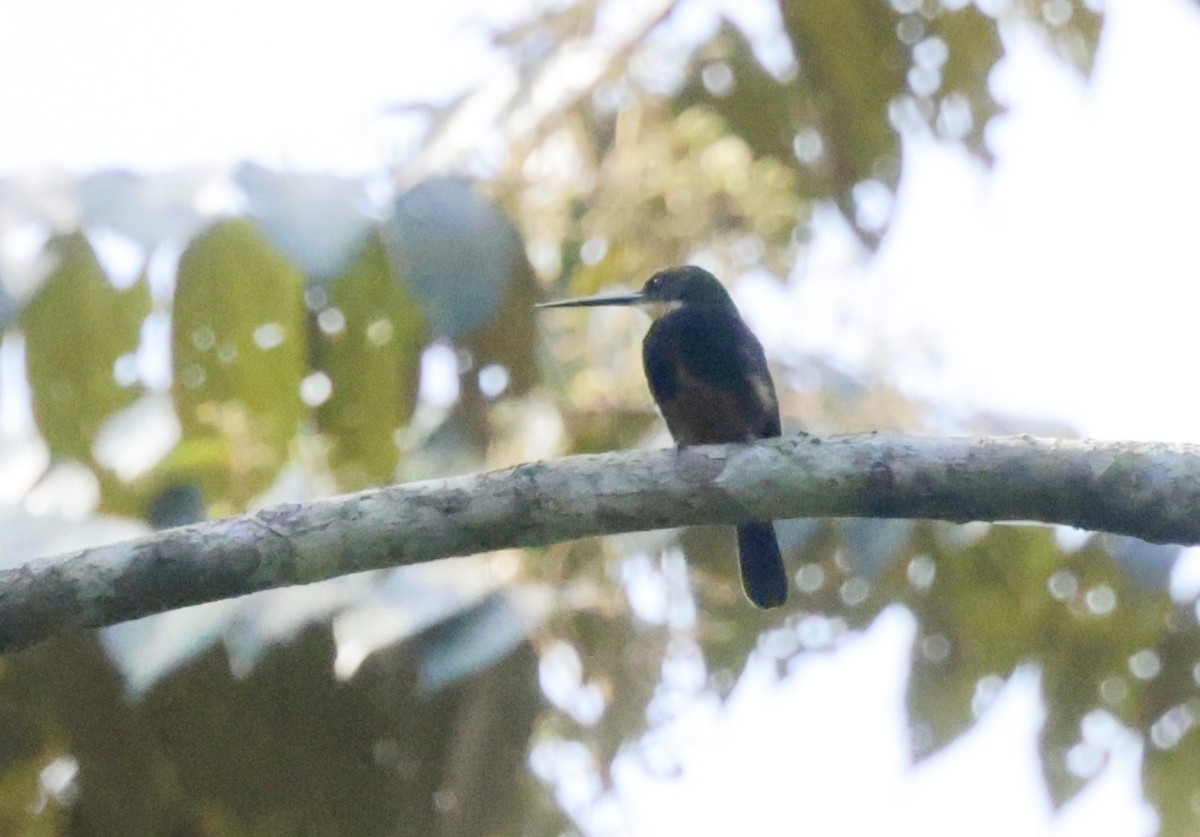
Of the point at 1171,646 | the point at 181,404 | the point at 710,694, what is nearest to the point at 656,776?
the point at 710,694

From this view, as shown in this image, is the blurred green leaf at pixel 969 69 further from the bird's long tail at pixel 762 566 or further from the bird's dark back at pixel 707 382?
the bird's long tail at pixel 762 566

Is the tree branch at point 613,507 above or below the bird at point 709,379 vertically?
above

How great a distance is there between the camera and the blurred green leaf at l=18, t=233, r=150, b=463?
2.23 m

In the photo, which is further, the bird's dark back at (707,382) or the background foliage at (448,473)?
the bird's dark back at (707,382)

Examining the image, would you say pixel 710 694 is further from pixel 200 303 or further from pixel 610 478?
pixel 200 303

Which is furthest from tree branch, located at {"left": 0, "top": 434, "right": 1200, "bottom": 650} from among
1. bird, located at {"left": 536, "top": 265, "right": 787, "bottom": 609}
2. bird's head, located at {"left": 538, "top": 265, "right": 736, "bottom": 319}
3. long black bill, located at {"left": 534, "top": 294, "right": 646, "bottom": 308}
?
bird's head, located at {"left": 538, "top": 265, "right": 736, "bottom": 319}

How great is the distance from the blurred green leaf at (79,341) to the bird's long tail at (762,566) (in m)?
1.33

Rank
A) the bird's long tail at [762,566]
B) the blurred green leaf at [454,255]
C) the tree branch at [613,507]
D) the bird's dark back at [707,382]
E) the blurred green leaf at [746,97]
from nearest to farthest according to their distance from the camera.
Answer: the tree branch at [613,507] < the blurred green leaf at [454,255] < the bird's long tail at [762,566] < the bird's dark back at [707,382] < the blurred green leaf at [746,97]

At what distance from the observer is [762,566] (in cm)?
287

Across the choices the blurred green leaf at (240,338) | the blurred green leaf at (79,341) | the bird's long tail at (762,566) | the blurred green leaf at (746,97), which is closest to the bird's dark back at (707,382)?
the bird's long tail at (762,566)

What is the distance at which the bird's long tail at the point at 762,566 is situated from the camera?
9.34 ft

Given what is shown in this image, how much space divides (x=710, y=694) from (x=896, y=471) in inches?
45.9

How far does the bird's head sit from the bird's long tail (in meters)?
0.65

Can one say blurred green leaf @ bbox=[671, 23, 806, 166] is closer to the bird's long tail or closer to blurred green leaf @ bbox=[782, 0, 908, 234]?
blurred green leaf @ bbox=[782, 0, 908, 234]
